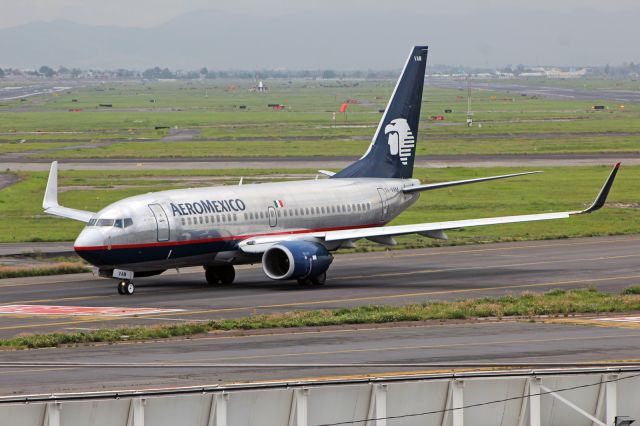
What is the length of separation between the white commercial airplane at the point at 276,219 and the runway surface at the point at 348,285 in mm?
1349

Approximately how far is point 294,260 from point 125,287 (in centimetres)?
717

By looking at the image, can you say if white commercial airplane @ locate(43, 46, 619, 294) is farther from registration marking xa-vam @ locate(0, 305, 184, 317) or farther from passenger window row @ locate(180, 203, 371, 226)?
registration marking xa-vam @ locate(0, 305, 184, 317)

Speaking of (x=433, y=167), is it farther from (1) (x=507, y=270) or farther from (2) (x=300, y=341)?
(2) (x=300, y=341)

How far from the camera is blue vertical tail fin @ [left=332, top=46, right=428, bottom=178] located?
65.8 meters

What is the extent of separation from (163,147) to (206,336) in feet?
367

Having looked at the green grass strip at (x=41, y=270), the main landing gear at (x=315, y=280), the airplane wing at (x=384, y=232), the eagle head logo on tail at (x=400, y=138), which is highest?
the eagle head logo on tail at (x=400, y=138)

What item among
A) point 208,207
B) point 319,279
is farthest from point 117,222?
point 319,279

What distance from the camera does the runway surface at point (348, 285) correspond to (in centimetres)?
4841

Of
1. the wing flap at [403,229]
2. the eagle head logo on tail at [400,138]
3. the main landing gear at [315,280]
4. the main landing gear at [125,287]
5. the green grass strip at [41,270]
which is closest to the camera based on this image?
the main landing gear at [125,287]

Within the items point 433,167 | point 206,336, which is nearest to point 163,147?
point 433,167

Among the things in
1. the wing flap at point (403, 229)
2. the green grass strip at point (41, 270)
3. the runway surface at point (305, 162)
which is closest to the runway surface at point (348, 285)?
the green grass strip at point (41, 270)

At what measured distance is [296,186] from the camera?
61.4 meters

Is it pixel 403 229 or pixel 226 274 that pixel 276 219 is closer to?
pixel 226 274

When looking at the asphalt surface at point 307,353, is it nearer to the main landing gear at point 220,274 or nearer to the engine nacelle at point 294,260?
the engine nacelle at point 294,260
